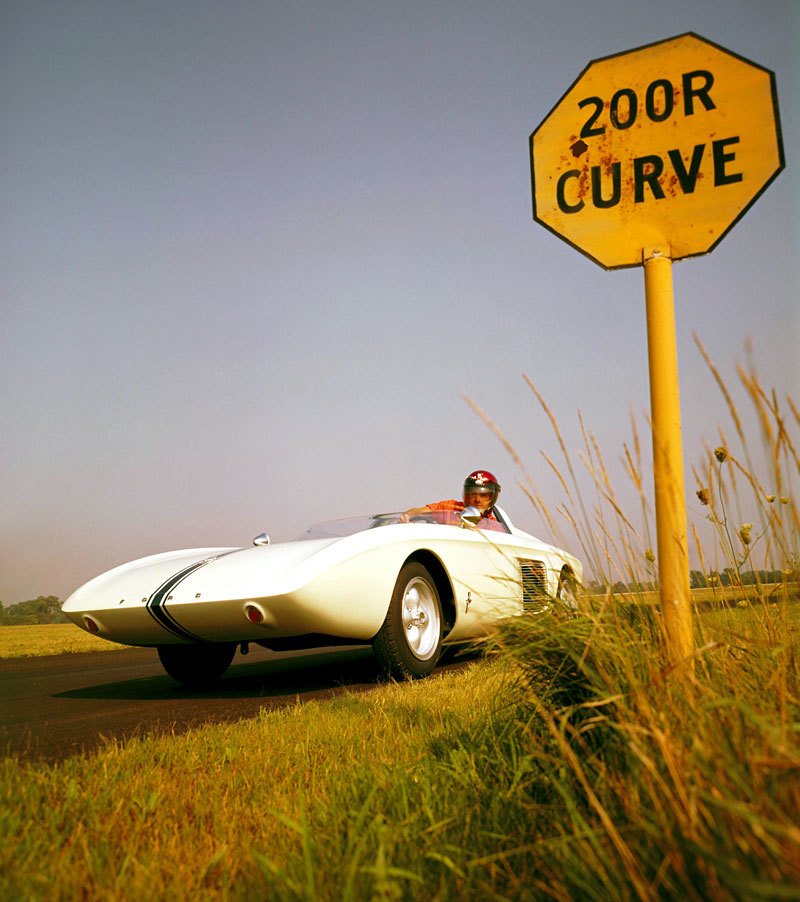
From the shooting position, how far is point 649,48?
8.38 ft

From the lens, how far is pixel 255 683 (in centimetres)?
573

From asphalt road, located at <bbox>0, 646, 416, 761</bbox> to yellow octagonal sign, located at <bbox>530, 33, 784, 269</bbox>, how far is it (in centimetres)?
243

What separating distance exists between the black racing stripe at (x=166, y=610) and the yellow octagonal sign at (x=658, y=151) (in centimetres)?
313

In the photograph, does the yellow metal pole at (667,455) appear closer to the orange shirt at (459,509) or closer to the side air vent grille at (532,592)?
the side air vent grille at (532,592)

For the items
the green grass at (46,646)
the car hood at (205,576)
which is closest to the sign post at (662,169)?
the car hood at (205,576)

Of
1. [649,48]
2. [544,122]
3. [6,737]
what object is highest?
[649,48]

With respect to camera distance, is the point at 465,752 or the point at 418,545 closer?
the point at 465,752

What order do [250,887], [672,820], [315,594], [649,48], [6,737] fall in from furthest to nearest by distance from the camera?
[315,594], [6,737], [649,48], [250,887], [672,820]

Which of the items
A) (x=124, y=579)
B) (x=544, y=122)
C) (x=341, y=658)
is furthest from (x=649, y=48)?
(x=341, y=658)

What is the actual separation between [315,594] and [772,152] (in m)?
2.98

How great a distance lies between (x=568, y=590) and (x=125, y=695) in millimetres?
3768

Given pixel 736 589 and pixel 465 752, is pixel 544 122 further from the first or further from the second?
pixel 465 752

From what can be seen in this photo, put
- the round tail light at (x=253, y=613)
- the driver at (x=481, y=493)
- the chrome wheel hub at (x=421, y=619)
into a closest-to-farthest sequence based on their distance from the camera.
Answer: the round tail light at (x=253, y=613) < the chrome wheel hub at (x=421, y=619) < the driver at (x=481, y=493)

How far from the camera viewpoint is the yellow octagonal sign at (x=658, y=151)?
93.7 inches
